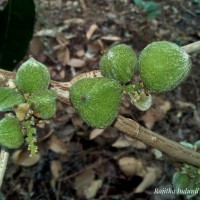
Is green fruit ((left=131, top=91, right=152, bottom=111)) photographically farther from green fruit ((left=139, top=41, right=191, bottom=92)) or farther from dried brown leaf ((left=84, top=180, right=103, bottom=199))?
dried brown leaf ((left=84, top=180, right=103, bottom=199))

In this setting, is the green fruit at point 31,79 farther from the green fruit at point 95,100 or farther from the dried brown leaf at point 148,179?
the dried brown leaf at point 148,179

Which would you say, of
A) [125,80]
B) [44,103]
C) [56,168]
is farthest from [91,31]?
[44,103]

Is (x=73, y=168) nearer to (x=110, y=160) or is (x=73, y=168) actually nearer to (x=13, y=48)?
(x=110, y=160)

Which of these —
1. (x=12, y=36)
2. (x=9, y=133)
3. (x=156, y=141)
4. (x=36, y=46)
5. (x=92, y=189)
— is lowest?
(x=92, y=189)

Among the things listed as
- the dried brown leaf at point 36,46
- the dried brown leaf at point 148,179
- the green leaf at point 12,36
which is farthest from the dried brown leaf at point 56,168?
the dried brown leaf at point 36,46

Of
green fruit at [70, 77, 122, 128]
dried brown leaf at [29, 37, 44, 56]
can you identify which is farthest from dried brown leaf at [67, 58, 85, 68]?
green fruit at [70, 77, 122, 128]

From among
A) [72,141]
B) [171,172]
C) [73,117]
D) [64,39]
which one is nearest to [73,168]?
[72,141]

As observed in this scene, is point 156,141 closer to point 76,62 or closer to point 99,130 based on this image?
point 99,130

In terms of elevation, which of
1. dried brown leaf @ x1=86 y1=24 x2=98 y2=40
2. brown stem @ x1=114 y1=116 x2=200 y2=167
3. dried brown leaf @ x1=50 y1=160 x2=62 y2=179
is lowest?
dried brown leaf @ x1=50 y1=160 x2=62 y2=179
